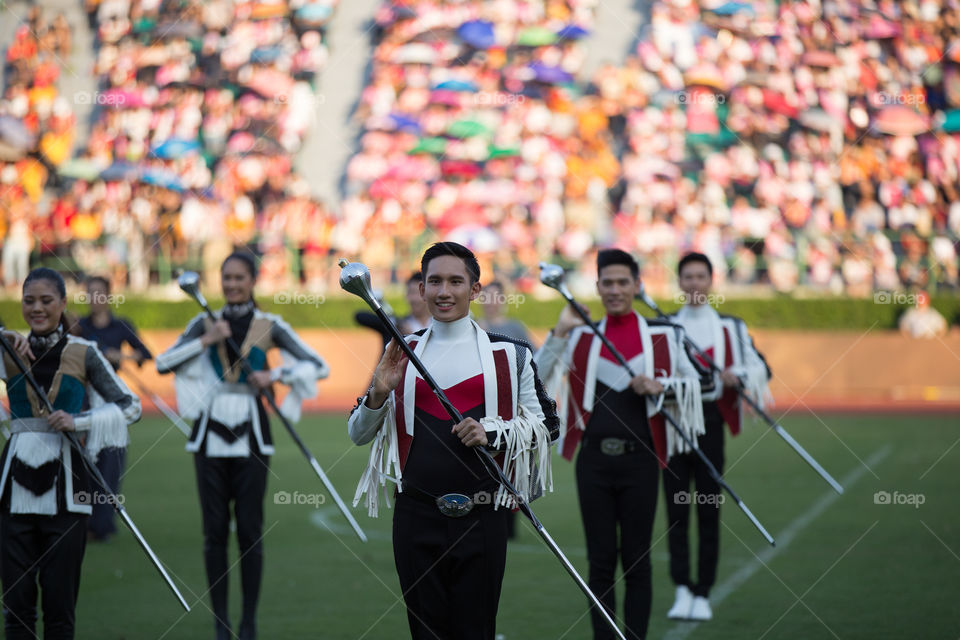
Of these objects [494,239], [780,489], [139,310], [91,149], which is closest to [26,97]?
[91,149]

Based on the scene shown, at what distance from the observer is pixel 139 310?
21.2 m

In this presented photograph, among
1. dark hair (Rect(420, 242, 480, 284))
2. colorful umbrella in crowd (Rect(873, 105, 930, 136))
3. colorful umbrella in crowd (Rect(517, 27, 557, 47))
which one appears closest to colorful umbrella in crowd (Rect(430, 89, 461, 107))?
colorful umbrella in crowd (Rect(517, 27, 557, 47))

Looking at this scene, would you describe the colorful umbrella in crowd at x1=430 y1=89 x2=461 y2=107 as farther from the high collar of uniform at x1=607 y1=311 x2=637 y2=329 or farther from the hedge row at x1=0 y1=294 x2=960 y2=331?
the high collar of uniform at x1=607 y1=311 x2=637 y2=329

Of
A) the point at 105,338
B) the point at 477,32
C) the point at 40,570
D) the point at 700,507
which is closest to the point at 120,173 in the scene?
the point at 477,32

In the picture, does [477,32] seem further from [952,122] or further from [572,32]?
[952,122]

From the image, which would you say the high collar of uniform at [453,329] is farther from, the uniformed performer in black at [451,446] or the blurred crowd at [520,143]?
the blurred crowd at [520,143]

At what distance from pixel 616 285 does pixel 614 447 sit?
83cm

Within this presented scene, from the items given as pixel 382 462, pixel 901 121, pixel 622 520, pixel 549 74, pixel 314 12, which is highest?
pixel 314 12

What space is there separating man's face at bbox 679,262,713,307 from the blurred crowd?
565 inches

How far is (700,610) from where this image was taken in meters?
6.66

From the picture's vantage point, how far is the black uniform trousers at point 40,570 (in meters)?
4.90

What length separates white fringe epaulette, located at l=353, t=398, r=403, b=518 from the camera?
4172mm

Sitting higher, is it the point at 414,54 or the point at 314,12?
the point at 314,12

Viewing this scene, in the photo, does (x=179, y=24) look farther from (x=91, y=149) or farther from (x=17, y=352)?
(x=17, y=352)
